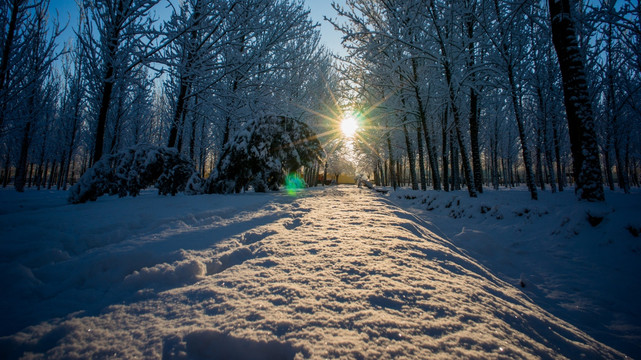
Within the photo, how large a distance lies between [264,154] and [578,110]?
245 inches

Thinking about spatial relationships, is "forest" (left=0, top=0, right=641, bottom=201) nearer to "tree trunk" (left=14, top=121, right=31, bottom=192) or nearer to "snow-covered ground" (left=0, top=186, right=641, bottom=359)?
"tree trunk" (left=14, top=121, right=31, bottom=192)

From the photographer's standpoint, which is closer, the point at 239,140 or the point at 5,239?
the point at 5,239

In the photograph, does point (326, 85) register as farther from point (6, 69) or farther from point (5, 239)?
point (5, 239)

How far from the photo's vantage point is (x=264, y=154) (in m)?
6.13

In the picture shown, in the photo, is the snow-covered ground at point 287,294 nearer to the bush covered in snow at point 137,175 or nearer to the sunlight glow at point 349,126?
the bush covered in snow at point 137,175

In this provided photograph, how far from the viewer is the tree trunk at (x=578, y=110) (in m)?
3.27

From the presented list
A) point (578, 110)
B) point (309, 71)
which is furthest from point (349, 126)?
point (578, 110)

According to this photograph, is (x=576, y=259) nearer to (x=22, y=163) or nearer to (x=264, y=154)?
(x=264, y=154)

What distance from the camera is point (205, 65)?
508 centimetres

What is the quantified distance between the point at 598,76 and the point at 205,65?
14.7 metres

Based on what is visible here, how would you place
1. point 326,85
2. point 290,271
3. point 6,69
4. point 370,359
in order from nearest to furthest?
1. point 370,359
2. point 290,271
3. point 6,69
4. point 326,85

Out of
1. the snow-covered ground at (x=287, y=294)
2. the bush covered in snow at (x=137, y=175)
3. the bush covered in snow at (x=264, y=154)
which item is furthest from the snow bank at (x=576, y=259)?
the bush covered in snow at (x=137, y=175)

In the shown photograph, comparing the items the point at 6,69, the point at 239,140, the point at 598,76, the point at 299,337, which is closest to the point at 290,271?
the point at 299,337

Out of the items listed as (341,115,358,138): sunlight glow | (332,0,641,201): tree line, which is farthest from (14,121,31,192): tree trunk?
(341,115,358,138): sunlight glow
